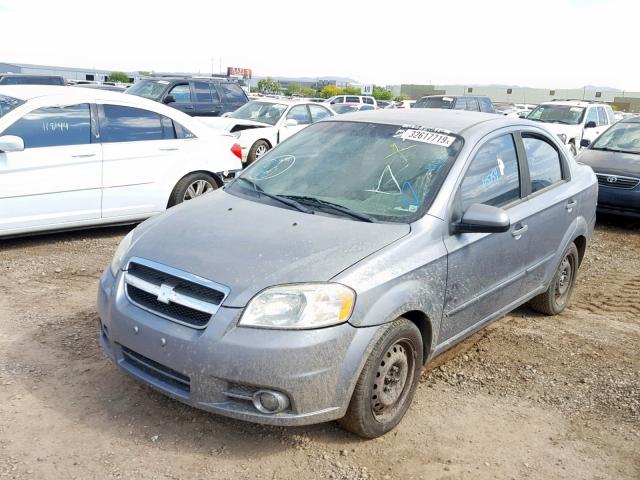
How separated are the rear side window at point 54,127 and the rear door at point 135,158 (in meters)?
0.20

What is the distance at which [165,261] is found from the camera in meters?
3.32

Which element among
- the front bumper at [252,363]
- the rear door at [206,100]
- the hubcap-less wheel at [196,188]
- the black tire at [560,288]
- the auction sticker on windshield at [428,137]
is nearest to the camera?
the front bumper at [252,363]

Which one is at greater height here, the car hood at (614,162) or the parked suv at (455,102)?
the parked suv at (455,102)

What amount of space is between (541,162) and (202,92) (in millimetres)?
13151

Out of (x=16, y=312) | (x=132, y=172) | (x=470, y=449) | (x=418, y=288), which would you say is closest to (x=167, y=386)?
(x=418, y=288)

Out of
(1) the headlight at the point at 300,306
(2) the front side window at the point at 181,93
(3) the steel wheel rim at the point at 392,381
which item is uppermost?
(2) the front side window at the point at 181,93

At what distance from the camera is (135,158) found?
7.02 m

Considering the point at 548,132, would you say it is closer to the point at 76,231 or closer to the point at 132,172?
the point at 132,172

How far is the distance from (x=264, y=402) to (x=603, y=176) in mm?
7836

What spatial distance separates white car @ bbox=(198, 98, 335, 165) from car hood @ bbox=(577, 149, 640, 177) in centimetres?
538

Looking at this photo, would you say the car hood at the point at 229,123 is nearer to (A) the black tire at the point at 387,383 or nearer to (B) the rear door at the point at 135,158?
(B) the rear door at the point at 135,158

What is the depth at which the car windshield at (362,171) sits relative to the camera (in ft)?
12.4

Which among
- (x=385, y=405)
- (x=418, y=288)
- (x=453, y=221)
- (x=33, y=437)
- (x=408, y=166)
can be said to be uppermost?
(x=408, y=166)

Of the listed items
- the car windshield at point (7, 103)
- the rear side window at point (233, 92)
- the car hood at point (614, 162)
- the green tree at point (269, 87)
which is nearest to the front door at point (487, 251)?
the car windshield at point (7, 103)
